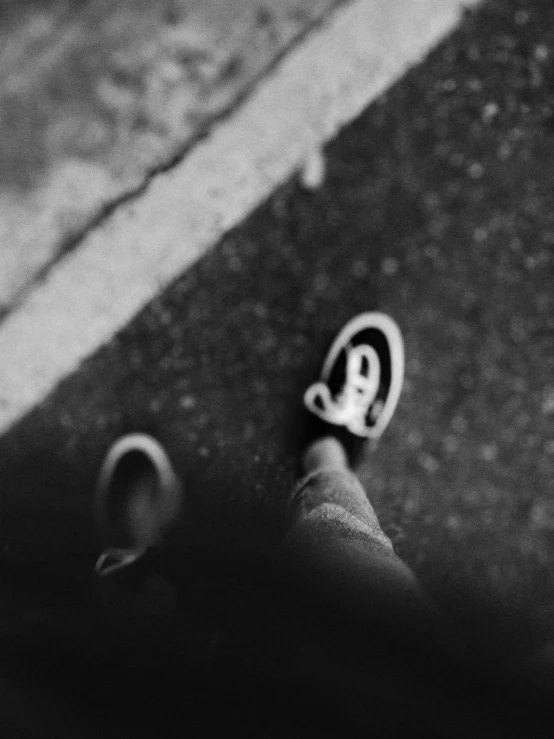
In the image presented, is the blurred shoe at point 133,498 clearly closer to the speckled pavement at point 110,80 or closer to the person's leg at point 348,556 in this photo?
the person's leg at point 348,556

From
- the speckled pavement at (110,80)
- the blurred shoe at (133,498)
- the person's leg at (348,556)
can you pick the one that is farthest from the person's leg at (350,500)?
the speckled pavement at (110,80)

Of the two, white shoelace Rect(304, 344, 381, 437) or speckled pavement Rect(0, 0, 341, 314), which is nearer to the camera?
speckled pavement Rect(0, 0, 341, 314)

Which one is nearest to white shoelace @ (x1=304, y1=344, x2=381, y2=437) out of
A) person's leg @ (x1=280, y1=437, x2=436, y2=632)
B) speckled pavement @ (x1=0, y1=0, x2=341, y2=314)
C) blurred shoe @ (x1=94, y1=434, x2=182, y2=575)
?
person's leg @ (x1=280, y1=437, x2=436, y2=632)

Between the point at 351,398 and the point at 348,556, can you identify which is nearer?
the point at 348,556

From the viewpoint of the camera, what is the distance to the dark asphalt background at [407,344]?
55.2 inches

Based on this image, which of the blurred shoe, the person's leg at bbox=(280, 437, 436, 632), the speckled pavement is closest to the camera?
the person's leg at bbox=(280, 437, 436, 632)

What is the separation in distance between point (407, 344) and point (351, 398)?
170 millimetres

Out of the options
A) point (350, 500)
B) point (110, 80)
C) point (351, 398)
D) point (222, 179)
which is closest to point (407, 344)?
point (351, 398)

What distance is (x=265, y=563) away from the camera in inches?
39.4

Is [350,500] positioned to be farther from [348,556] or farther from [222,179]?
[222,179]

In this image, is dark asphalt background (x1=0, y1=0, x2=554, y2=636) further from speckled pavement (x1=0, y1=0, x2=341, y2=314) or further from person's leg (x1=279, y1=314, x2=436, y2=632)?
speckled pavement (x1=0, y1=0, x2=341, y2=314)

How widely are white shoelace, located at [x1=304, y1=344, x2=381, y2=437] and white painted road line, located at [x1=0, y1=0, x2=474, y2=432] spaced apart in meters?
0.39

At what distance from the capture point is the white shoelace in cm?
149

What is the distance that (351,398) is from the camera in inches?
59.7
